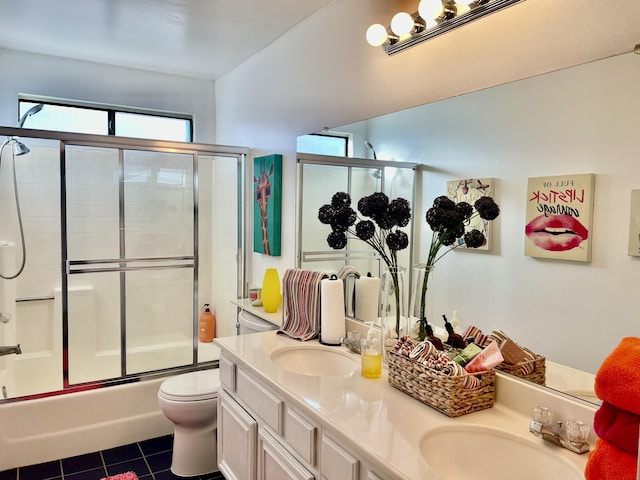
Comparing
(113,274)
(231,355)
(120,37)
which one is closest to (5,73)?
(120,37)

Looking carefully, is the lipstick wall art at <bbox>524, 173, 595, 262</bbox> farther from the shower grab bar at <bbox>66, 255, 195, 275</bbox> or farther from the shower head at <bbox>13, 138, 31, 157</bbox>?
the shower head at <bbox>13, 138, 31, 157</bbox>

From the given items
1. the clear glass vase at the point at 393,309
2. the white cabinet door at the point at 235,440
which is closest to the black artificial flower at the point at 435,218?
the clear glass vase at the point at 393,309

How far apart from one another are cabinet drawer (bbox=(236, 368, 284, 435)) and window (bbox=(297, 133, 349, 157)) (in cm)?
119

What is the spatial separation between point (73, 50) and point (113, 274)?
158 centimetres

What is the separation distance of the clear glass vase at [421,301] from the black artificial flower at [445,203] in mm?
242

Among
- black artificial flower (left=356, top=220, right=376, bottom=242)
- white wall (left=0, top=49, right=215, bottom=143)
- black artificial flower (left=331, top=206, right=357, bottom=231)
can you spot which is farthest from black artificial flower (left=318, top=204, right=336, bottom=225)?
white wall (left=0, top=49, right=215, bottom=143)

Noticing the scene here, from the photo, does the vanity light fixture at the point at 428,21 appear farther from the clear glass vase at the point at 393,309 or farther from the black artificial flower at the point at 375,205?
the clear glass vase at the point at 393,309

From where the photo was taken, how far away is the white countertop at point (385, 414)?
117 cm

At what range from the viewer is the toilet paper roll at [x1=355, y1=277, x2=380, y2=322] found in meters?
2.22

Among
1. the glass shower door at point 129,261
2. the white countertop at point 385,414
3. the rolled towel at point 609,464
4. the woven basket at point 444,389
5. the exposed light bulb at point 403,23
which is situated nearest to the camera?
the rolled towel at point 609,464

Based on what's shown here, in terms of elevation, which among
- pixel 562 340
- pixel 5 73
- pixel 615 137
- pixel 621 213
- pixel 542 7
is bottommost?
pixel 562 340

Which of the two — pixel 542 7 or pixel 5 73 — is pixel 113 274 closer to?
pixel 5 73

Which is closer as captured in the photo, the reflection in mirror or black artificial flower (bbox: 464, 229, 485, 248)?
black artificial flower (bbox: 464, 229, 485, 248)

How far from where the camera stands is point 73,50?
324 centimetres
